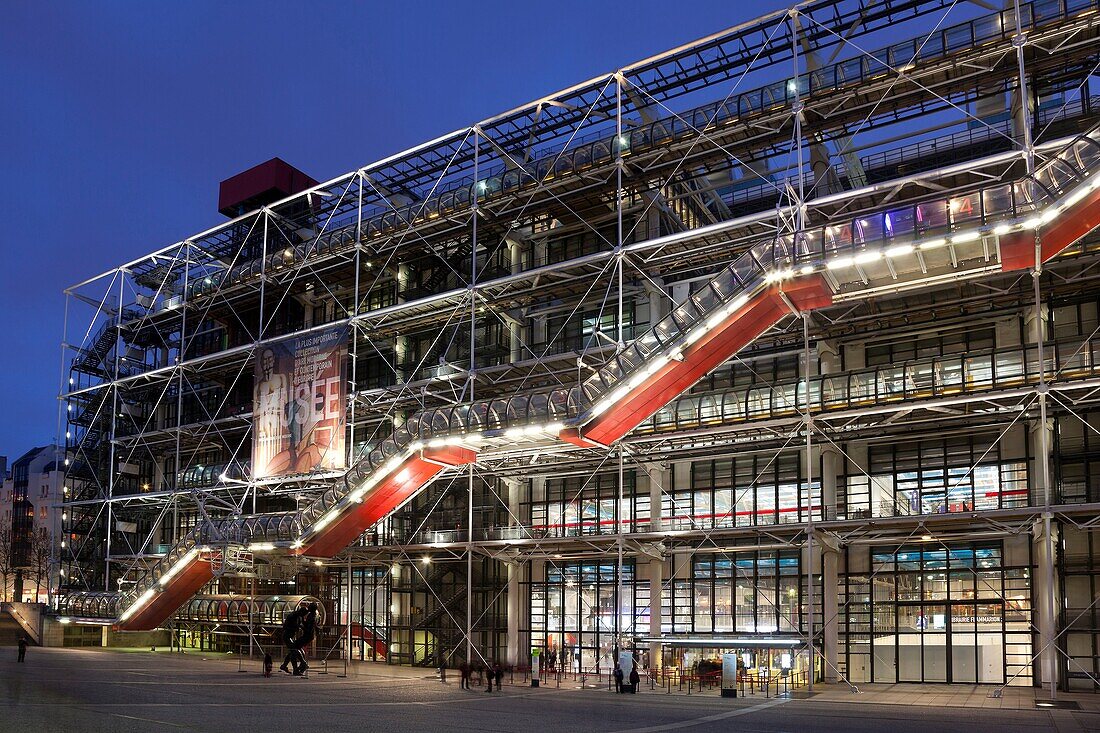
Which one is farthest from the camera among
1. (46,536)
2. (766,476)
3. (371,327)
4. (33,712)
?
(46,536)

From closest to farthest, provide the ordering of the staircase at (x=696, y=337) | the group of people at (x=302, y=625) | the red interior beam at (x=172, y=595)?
the staircase at (x=696, y=337), the group of people at (x=302, y=625), the red interior beam at (x=172, y=595)

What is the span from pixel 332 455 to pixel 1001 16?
21797 millimetres

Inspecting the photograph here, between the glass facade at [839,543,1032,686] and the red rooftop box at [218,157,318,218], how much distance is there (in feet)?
97.0

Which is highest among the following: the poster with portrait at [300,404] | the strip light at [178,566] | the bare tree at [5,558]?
the poster with portrait at [300,404]

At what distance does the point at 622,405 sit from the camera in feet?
76.0

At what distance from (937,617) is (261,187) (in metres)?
32.6

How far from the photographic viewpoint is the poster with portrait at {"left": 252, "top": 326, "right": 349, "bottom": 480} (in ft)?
105

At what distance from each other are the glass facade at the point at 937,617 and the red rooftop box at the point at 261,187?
2956 centimetres

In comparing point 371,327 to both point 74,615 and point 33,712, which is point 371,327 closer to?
point 74,615

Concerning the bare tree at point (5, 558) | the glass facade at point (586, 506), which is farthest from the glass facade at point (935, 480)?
the bare tree at point (5, 558)

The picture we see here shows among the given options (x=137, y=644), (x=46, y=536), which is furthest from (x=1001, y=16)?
(x=46, y=536)

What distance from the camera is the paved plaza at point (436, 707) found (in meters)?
13.8

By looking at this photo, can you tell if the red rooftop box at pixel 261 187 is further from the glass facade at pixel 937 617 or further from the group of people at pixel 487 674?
the glass facade at pixel 937 617

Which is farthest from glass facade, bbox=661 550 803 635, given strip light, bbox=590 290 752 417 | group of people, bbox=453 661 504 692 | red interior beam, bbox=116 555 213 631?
red interior beam, bbox=116 555 213 631
